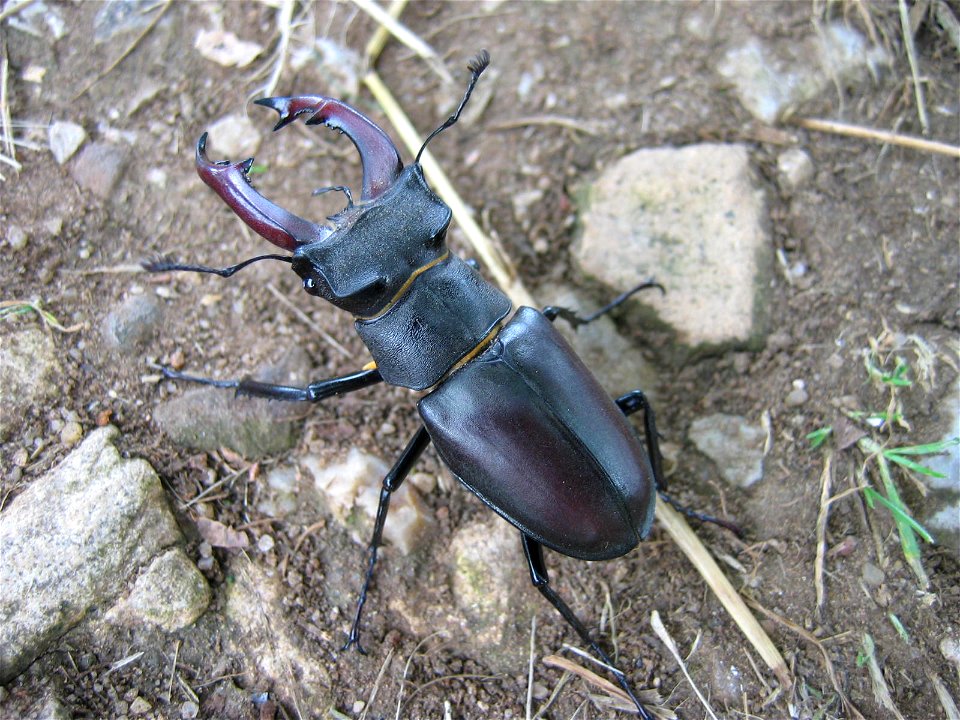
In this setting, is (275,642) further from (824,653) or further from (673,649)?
(824,653)

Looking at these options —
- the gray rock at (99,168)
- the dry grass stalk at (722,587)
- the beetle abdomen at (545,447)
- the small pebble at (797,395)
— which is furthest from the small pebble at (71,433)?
the small pebble at (797,395)

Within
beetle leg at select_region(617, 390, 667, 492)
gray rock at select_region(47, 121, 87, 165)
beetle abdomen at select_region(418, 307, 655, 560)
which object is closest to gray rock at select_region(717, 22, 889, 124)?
beetle leg at select_region(617, 390, 667, 492)

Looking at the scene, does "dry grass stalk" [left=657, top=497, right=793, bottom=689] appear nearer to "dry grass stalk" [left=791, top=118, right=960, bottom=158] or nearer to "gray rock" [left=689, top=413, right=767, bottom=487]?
"gray rock" [left=689, top=413, right=767, bottom=487]

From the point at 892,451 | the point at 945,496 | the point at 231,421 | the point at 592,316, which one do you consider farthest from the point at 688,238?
the point at 231,421

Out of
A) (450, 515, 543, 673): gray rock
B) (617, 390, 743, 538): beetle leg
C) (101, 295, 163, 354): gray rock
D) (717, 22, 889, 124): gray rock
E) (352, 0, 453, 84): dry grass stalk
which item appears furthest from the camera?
(352, 0, 453, 84): dry grass stalk

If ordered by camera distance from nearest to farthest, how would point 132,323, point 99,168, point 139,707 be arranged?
point 139,707 < point 132,323 < point 99,168

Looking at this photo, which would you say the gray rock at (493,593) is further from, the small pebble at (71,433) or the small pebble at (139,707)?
the small pebble at (71,433)

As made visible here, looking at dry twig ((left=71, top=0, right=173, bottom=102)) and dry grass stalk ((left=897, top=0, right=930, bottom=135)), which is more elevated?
dry twig ((left=71, top=0, right=173, bottom=102))
